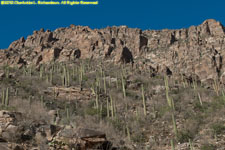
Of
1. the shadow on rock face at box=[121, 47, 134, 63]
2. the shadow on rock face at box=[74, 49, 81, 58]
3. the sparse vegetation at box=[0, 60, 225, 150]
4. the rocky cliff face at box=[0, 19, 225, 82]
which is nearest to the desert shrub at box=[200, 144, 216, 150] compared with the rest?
the sparse vegetation at box=[0, 60, 225, 150]

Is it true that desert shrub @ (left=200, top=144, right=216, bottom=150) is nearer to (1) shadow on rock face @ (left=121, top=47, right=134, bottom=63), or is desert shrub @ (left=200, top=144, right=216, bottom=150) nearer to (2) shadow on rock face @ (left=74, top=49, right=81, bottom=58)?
(1) shadow on rock face @ (left=121, top=47, right=134, bottom=63)

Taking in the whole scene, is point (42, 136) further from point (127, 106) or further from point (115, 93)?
point (115, 93)

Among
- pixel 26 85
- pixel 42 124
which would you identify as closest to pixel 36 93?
pixel 26 85

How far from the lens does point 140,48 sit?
44.6 metres

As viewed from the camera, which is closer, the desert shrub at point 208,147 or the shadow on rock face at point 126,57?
the desert shrub at point 208,147

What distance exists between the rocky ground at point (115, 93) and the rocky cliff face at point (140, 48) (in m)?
0.17

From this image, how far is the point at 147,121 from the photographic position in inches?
640

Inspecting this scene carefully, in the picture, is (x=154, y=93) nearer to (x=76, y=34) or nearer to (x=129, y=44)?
(x=129, y=44)

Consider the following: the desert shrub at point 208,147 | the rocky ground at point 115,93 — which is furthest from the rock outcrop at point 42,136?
the desert shrub at point 208,147

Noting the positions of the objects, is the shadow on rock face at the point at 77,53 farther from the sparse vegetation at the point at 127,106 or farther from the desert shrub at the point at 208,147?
the desert shrub at the point at 208,147

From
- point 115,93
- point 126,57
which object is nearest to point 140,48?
point 126,57

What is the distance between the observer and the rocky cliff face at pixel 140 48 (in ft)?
117

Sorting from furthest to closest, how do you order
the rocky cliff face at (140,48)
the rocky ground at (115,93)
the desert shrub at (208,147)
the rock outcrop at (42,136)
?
the rocky cliff face at (140,48), the desert shrub at (208,147), the rocky ground at (115,93), the rock outcrop at (42,136)

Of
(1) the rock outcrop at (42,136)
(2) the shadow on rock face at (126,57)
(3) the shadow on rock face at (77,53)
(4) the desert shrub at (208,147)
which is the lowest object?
(4) the desert shrub at (208,147)
